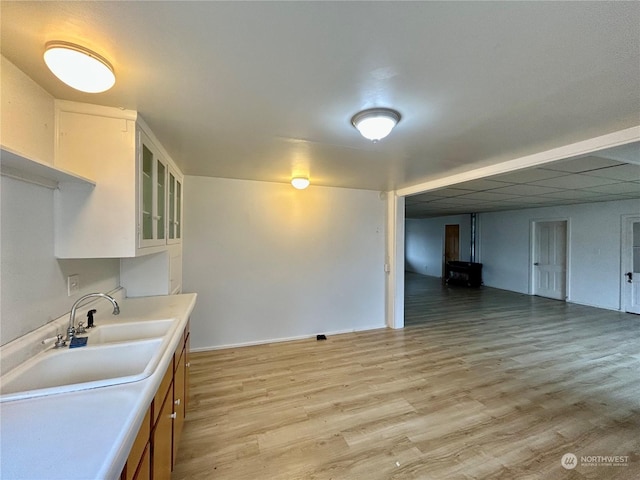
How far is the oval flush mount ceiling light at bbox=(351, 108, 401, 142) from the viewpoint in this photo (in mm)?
1646

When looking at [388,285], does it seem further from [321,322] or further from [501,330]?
[501,330]

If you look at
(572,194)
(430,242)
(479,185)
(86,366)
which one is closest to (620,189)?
(572,194)

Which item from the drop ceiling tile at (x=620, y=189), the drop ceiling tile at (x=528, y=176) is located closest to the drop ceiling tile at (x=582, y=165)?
the drop ceiling tile at (x=528, y=176)

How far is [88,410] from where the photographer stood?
0.91 m

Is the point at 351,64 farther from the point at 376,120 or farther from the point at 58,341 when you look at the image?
the point at 58,341

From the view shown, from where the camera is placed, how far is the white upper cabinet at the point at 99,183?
1.58 meters

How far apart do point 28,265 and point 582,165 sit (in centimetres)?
487

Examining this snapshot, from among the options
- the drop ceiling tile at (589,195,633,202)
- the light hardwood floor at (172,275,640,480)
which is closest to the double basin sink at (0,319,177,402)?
the light hardwood floor at (172,275,640,480)

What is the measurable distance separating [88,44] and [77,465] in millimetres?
1533

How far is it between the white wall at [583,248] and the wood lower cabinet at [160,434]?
27.2 feet

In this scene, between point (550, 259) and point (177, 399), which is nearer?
point (177, 399)

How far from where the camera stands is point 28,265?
1.35 metres

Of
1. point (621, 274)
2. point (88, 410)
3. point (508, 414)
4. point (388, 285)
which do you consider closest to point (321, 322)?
point (388, 285)

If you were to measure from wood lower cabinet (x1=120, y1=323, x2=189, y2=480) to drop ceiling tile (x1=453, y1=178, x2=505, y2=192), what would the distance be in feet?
12.7
